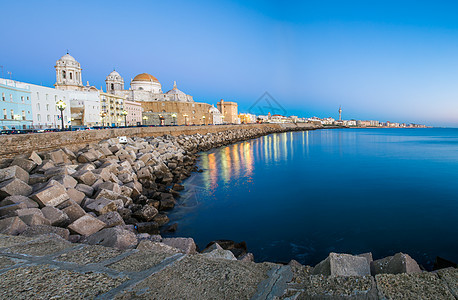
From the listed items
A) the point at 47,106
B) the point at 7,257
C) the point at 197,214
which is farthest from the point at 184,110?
the point at 7,257

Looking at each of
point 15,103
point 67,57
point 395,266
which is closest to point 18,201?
point 395,266

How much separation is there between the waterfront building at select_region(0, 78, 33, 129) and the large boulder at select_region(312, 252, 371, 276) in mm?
21164

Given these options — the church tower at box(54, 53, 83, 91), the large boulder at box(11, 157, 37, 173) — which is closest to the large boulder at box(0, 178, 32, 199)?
the large boulder at box(11, 157, 37, 173)

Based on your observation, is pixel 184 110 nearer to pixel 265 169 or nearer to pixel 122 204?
pixel 265 169

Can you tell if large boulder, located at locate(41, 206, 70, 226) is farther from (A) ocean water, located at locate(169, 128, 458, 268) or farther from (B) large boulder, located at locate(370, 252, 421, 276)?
(B) large boulder, located at locate(370, 252, 421, 276)

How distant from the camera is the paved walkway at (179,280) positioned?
1.99 meters

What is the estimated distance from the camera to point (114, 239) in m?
3.45

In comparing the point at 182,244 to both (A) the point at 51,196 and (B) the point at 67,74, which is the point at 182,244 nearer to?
(A) the point at 51,196

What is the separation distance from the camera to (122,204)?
6.35 m

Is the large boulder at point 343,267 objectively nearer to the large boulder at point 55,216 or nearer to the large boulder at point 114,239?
the large boulder at point 114,239

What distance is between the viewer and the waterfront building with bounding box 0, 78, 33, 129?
18.6 m

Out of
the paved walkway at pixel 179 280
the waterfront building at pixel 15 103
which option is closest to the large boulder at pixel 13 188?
the paved walkway at pixel 179 280

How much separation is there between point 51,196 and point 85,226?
151cm

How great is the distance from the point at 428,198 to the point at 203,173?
9.42 metres
